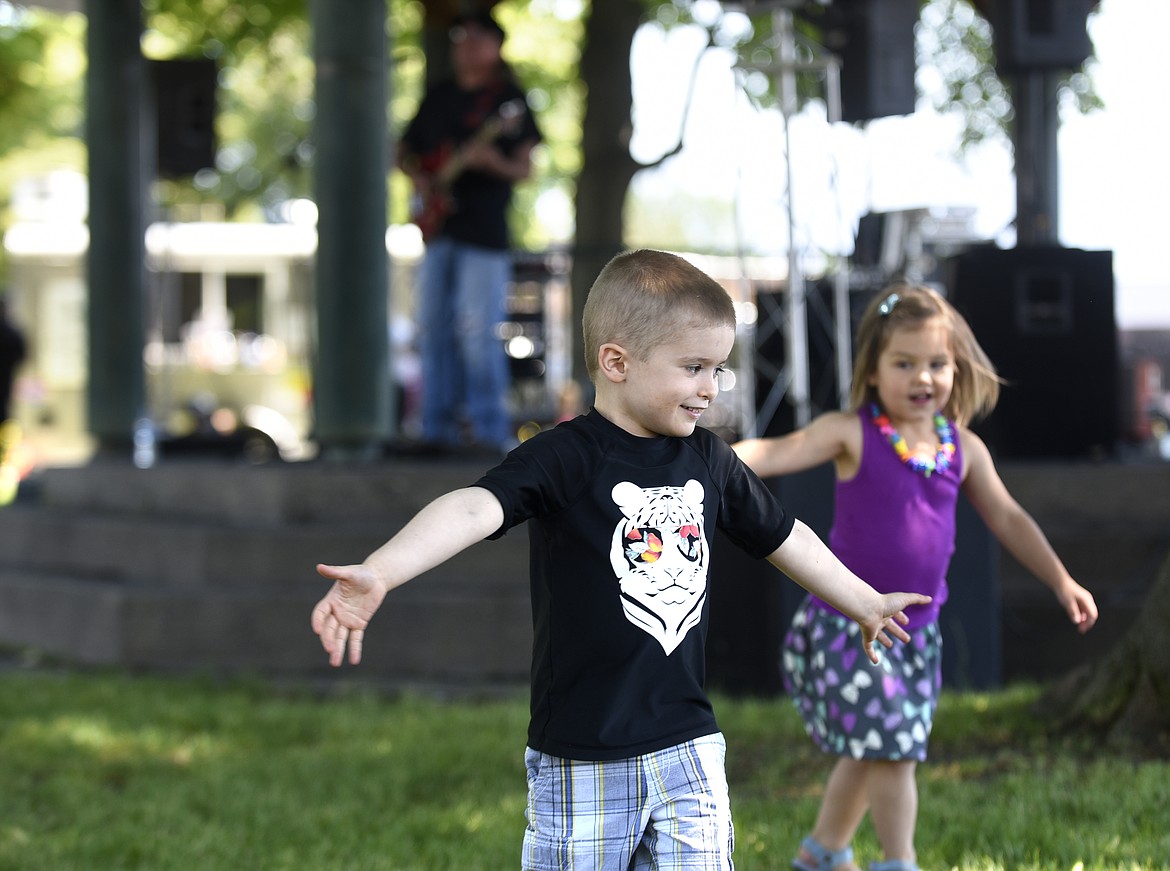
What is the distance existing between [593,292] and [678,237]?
8658 centimetres

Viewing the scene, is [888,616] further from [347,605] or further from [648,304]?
[347,605]

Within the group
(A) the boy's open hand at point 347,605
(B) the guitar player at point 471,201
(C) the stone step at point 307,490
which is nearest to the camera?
(A) the boy's open hand at point 347,605

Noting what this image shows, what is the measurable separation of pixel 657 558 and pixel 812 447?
1.20 m

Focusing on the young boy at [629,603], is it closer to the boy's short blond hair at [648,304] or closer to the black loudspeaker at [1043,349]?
the boy's short blond hair at [648,304]

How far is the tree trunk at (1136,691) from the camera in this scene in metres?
4.52

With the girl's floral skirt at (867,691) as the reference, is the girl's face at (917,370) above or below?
above

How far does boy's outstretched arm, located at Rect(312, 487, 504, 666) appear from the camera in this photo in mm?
2162

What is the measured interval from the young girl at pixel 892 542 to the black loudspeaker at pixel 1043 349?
3667mm

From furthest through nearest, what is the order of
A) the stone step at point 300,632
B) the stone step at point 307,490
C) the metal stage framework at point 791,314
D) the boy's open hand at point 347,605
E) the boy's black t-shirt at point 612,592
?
the metal stage framework at point 791,314 → the stone step at point 307,490 → the stone step at point 300,632 → the boy's black t-shirt at point 612,592 → the boy's open hand at point 347,605

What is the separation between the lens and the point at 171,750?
5.43 meters

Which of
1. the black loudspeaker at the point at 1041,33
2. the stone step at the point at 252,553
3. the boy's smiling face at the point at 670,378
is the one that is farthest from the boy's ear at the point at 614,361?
the black loudspeaker at the point at 1041,33

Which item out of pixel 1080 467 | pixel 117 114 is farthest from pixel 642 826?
pixel 117 114

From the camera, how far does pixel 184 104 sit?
11211 mm

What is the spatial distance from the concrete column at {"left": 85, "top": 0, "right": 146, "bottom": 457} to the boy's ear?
25.6 feet
